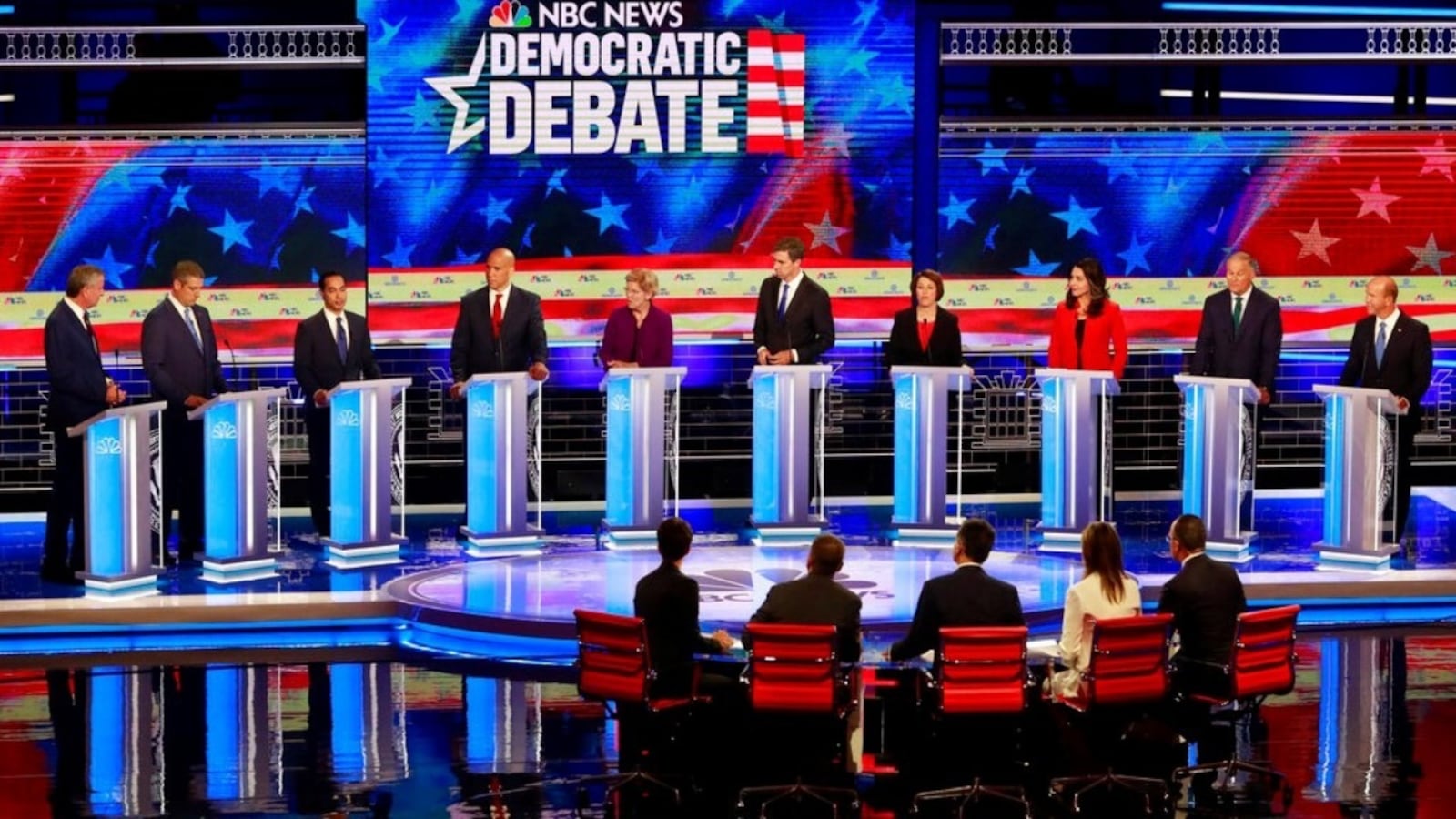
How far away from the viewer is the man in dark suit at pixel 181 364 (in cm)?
1091

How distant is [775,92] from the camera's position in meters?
13.9

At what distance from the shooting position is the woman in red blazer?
11.5 metres

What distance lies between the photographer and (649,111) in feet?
45.3

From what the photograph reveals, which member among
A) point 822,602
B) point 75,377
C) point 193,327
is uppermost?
point 193,327

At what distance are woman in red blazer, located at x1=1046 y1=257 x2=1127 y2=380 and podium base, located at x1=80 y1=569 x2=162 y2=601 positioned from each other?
4646 millimetres

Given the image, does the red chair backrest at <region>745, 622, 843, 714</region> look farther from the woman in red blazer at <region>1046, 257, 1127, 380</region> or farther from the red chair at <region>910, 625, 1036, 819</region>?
the woman in red blazer at <region>1046, 257, 1127, 380</region>

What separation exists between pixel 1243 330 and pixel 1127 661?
14.4ft

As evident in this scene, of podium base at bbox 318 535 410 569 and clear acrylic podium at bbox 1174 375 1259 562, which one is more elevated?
clear acrylic podium at bbox 1174 375 1259 562

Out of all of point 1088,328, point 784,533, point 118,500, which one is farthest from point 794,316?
point 118,500

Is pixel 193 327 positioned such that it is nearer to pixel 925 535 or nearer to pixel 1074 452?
pixel 925 535

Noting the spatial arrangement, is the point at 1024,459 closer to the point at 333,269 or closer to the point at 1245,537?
the point at 1245,537

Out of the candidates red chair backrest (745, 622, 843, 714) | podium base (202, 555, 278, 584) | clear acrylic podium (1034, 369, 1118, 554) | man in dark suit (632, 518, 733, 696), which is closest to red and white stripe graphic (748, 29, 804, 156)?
clear acrylic podium (1034, 369, 1118, 554)

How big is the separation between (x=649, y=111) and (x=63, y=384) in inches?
179

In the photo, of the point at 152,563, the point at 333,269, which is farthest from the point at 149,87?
the point at 152,563
